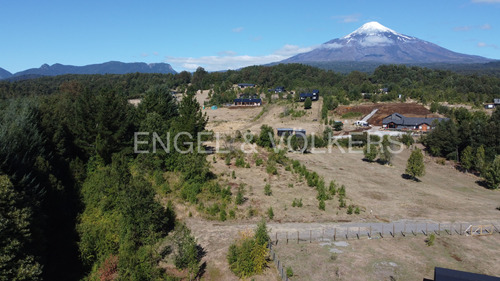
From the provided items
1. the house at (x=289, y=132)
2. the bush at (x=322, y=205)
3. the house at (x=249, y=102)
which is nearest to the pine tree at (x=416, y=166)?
the bush at (x=322, y=205)

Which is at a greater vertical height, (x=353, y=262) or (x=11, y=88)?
(x=11, y=88)

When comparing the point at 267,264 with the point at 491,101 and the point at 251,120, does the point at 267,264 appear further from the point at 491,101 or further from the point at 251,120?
the point at 491,101

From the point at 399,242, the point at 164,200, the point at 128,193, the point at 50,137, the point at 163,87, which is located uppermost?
the point at 163,87

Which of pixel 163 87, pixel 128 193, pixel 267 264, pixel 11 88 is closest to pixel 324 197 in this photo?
pixel 267 264

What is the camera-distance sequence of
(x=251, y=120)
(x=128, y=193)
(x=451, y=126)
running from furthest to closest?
(x=251, y=120), (x=451, y=126), (x=128, y=193)

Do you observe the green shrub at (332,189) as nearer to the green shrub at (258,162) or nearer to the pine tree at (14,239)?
the green shrub at (258,162)

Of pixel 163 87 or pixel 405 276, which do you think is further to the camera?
pixel 163 87
